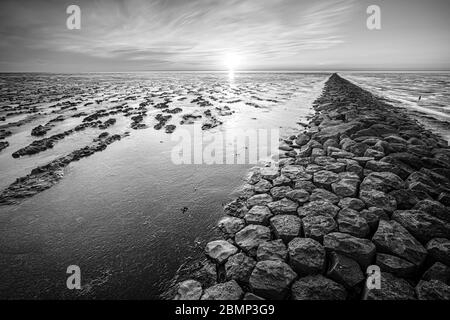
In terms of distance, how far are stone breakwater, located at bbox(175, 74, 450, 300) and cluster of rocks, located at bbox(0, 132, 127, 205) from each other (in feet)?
16.9

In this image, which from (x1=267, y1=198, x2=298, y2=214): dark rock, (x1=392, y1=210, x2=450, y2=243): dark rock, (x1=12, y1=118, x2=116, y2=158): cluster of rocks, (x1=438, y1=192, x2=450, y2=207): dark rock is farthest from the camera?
(x1=12, y1=118, x2=116, y2=158): cluster of rocks

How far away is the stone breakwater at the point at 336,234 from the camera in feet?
9.71

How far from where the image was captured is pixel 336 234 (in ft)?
12.0

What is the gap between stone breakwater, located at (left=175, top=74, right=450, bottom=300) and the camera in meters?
2.96

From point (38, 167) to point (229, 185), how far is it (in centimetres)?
615

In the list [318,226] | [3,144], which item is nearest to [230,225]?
[318,226]

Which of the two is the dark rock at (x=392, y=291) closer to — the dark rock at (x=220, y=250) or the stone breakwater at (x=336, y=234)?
the stone breakwater at (x=336, y=234)

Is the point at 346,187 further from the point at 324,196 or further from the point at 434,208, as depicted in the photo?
the point at 434,208

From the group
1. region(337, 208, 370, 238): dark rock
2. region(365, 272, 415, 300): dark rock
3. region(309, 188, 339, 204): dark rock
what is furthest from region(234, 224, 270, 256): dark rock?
region(365, 272, 415, 300): dark rock

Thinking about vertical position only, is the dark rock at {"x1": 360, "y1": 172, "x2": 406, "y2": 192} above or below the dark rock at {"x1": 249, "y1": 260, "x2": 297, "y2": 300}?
above

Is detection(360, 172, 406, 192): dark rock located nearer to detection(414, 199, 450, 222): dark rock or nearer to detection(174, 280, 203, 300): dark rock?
detection(414, 199, 450, 222): dark rock
